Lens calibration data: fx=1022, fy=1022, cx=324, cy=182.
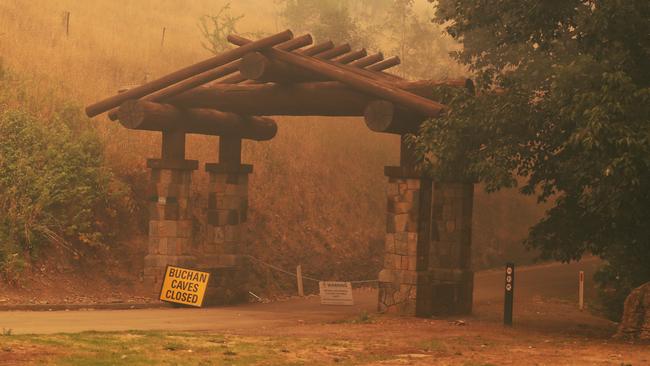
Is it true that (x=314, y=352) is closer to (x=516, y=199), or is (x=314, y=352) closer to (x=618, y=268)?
(x=618, y=268)

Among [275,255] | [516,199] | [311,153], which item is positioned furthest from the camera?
[516,199]

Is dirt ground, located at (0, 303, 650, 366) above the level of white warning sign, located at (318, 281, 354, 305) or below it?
below

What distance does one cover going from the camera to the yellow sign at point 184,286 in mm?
23062

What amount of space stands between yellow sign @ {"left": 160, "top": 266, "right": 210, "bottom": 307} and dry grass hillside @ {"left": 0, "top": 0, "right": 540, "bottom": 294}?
6.30 meters

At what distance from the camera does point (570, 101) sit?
58.4 ft

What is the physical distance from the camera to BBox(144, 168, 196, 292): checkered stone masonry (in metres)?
23.6

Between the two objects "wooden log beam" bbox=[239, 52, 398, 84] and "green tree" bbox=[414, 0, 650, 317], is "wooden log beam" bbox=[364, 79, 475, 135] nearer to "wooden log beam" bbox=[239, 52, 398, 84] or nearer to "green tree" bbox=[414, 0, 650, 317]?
"green tree" bbox=[414, 0, 650, 317]

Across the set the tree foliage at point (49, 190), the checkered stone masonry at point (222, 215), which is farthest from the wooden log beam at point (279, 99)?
the tree foliage at point (49, 190)

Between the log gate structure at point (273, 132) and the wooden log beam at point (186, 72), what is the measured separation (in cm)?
3

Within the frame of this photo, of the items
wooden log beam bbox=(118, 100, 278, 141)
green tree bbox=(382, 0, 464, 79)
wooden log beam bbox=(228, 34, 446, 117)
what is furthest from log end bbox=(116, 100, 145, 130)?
green tree bbox=(382, 0, 464, 79)

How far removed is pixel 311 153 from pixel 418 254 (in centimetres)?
1715

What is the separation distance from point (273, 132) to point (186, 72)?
4257mm

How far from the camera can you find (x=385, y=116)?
66.4 ft

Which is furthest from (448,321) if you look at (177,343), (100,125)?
(100,125)
